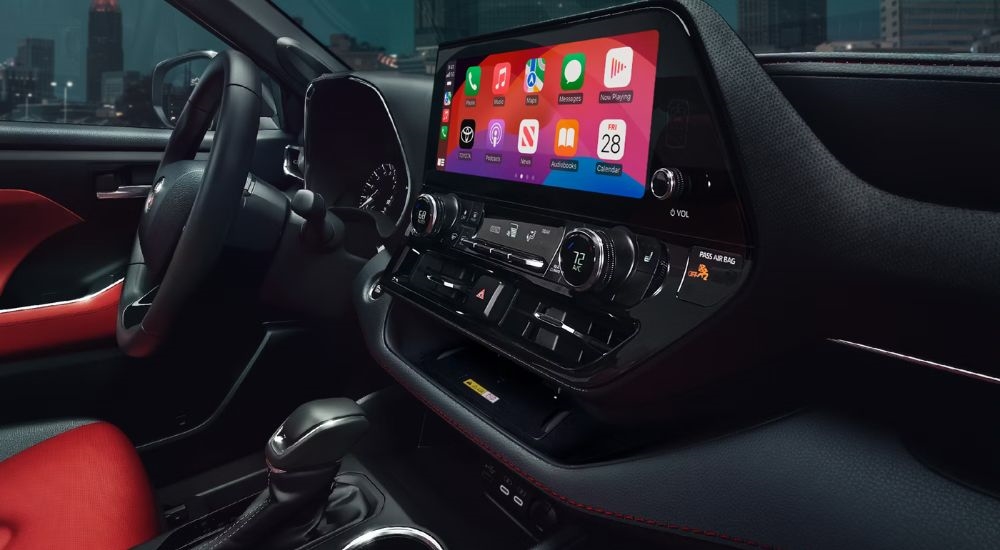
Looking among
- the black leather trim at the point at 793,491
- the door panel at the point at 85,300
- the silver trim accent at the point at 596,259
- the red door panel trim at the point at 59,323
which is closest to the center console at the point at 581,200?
the silver trim accent at the point at 596,259

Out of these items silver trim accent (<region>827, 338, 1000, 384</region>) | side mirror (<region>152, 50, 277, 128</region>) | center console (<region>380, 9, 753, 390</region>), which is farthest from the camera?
side mirror (<region>152, 50, 277, 128</region>)

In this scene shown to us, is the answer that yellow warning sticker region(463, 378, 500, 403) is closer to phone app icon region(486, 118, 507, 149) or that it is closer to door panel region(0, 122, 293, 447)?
phone app icon region(486, 118, 507, 149)

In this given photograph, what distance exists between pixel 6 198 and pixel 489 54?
5.13ft

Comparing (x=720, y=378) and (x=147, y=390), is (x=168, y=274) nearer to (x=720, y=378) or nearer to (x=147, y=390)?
(x=147, y=390)

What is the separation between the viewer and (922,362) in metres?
0.70

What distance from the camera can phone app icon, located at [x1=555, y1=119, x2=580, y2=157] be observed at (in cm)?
96

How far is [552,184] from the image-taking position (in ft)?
3.32

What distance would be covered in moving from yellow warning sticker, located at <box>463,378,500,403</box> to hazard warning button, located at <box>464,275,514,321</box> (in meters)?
0.12

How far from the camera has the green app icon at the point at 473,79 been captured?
1167 mm

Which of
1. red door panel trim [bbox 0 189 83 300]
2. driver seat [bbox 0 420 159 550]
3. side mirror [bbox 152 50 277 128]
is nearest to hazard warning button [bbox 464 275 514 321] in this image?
driver seat [bbox 0 420 159 550]

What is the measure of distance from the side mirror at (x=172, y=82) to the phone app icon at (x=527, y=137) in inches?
58.5

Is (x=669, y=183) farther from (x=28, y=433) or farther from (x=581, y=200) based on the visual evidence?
(x=28, y=433)

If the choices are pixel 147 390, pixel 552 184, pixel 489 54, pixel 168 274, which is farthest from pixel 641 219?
pixel 147 390

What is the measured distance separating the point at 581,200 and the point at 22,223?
1756 millimetres
